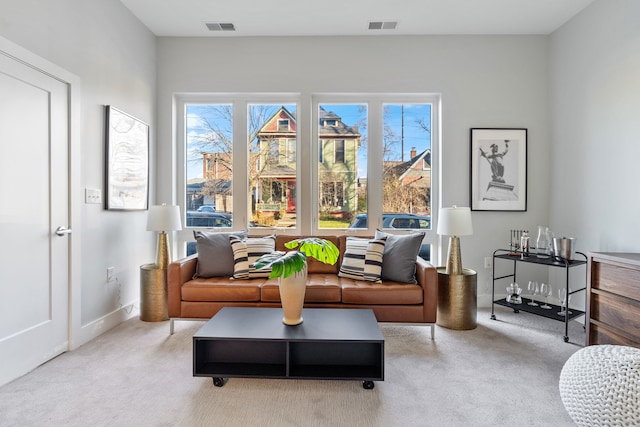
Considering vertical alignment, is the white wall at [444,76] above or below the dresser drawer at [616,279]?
above

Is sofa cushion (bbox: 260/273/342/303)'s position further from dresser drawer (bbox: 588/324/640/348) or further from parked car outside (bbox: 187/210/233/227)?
dresser drawer (bbox: 588/324/640/348)

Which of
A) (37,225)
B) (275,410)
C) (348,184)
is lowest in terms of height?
(275,410)

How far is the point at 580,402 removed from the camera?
146 cm

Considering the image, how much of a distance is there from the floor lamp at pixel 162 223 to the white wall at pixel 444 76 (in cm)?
153

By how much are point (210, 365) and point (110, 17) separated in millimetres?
3166

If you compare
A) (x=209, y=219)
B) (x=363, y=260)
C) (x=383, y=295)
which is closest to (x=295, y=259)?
(x=383, y=295)

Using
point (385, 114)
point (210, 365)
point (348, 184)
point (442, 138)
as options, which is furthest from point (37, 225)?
point (442, 138)

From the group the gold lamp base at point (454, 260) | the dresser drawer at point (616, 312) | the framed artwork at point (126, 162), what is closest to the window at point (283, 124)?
the framed artwork at point (126, 162)

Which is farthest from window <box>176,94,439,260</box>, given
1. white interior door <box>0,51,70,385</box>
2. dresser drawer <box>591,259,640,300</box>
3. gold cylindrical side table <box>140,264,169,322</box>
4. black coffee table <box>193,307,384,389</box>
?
black coffee table <box>193,307,384,389</box>

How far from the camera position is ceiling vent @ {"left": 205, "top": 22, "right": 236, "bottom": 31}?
3.48m

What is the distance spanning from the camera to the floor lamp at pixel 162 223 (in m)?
3.13

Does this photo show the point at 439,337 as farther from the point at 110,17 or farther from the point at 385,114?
the point at 110,17

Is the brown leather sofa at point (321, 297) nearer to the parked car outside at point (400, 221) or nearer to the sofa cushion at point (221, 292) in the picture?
the sofa cushion at point (221, 292)

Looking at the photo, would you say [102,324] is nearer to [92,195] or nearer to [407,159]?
[92,195]
